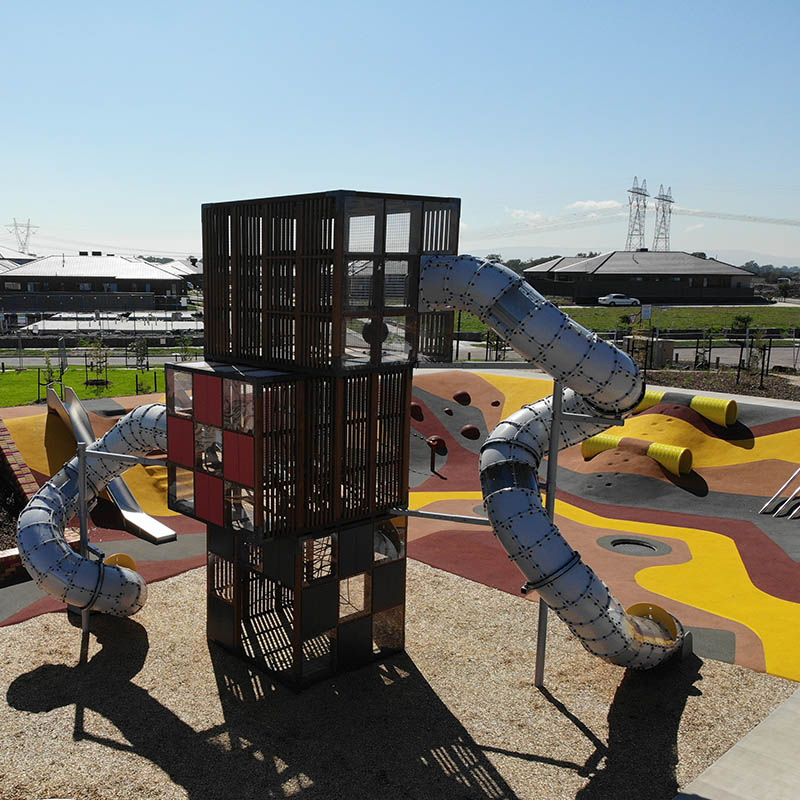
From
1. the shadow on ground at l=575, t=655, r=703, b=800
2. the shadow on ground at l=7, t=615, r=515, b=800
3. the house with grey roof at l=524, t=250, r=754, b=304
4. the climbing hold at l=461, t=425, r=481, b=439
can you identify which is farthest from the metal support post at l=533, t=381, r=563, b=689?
the house with grey roof at l=524, t=250, r=754, b=304

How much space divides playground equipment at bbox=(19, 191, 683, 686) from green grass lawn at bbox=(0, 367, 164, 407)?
22.1 meters

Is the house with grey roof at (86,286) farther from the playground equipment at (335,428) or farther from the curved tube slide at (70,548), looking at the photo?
the playground equipment at (335,428)

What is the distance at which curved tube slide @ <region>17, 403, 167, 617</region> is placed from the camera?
15.3m

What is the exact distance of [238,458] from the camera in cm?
1364

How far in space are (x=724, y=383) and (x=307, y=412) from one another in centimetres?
3099

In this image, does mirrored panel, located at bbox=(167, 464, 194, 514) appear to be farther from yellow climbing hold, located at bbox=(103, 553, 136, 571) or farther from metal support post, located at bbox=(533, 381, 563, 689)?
metal support post, located at bbox=(533, 381, 563, 689)

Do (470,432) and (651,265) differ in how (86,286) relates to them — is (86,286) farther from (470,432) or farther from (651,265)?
(651,265)

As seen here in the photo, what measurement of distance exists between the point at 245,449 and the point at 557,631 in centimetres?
816

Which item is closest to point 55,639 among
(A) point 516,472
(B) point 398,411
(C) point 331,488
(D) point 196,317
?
(C) point 331,488

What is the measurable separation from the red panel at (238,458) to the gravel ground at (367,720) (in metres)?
4.08

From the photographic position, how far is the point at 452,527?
23469 millimetres

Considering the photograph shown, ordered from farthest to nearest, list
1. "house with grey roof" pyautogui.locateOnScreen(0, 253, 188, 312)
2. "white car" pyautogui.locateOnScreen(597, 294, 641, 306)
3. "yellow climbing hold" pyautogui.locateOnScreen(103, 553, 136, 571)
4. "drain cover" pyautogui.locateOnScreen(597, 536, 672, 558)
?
"white car" pyautogui.locateOnScreen(597, 294, 641, 306), "house with grey roof" pyautogui.locateOnScreen(0, 253, 188, 312), "drain cover" pyautogui.locateOnScreen(597, 536, 672, 558), "yellow climbing hold" pyautogui.locateOnScreen(103, 553, 136, 571)

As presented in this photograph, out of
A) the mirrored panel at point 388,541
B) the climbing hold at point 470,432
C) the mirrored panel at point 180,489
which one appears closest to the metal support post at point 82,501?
the mirrored panel at point 180,489

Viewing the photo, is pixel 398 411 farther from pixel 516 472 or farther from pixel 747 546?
pixel 747 546
